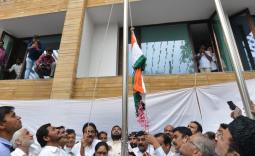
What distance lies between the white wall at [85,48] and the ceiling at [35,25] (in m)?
1.00

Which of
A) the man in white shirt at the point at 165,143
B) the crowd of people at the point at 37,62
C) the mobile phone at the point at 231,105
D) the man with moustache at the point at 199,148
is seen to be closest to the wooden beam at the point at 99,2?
the crowd of people at the point at 37,62

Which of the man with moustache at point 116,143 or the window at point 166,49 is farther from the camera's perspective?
the window at point 166,49

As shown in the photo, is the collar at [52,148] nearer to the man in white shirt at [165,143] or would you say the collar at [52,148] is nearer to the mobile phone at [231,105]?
the man in white shirt at [165,143]

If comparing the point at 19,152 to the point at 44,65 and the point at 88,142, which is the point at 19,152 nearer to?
the point at 88,142

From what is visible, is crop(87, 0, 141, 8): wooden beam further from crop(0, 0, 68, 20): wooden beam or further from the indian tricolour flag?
the indian tricolour flag

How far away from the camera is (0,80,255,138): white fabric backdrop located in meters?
5.21

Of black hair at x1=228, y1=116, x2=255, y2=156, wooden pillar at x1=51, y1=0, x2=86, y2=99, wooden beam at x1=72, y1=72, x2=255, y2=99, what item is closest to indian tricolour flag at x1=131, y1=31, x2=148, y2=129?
black hair at x1=228, y1=116, x2=255, y2=156

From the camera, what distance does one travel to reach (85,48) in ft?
27.3

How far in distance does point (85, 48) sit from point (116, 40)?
119 centimetres

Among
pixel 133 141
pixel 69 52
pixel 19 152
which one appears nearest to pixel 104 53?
pixel 69 52

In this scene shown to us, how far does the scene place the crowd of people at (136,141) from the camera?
5.37 ft

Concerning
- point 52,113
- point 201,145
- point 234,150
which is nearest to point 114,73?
point 52,113

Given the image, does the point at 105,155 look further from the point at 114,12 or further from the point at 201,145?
the point at 114,12

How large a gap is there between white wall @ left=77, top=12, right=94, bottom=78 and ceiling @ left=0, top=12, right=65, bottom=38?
1001 millimetres
